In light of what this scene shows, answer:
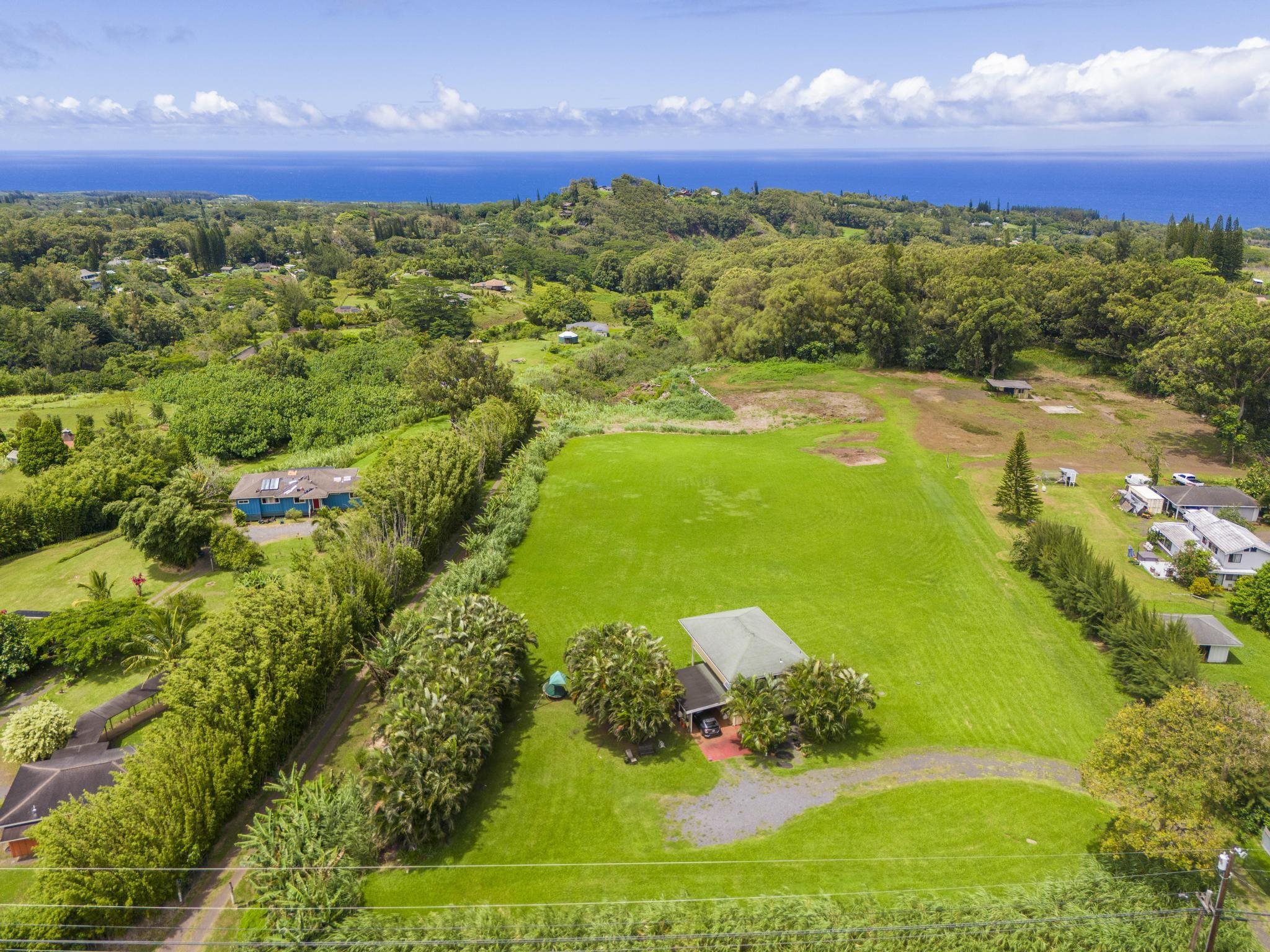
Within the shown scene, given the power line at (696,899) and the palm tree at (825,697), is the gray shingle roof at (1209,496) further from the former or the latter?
the power line at (696,899)

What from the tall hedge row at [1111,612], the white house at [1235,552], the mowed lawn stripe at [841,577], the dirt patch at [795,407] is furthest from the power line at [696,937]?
the dirt patch at [795,407]

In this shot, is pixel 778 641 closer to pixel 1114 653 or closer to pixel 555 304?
pixel 1114 653

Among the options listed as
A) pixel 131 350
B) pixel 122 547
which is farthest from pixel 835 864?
pixel 131 350

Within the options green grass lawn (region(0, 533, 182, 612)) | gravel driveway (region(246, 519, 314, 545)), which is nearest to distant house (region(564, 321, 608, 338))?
gravel driveway (region(246, 519, 314, 545))

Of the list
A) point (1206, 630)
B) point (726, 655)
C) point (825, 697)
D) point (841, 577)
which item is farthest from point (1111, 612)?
point (726, 655)

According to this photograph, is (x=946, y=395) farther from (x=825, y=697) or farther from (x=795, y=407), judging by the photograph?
(x=825, y=697)

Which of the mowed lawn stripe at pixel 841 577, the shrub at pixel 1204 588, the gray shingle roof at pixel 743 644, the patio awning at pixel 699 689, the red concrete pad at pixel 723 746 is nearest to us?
the red concrete pad at pixel 723 746
